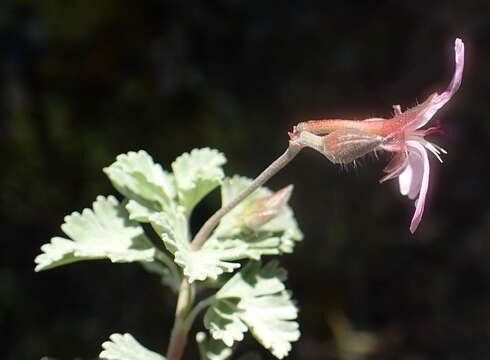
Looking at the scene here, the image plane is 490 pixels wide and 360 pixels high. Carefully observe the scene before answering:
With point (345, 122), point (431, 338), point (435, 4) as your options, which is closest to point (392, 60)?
point (435, 4)

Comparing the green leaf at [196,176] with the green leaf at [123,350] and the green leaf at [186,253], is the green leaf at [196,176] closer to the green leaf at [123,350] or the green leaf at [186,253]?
the green leaf at [186,253]

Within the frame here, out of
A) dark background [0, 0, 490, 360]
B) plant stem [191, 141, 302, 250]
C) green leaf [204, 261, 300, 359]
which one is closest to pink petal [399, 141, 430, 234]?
plant stem [191, 141, 302, 250]

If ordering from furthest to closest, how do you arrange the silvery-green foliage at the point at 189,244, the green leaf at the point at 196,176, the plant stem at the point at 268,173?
1. the green leaf at the point at 196,176
2. the silvery-green foliage at the point at 189,244
3. the plant stem at the point at 268,173

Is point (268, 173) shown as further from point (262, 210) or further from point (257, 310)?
point (257, 310)

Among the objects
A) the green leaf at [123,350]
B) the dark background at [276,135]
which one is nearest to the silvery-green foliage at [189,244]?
the green leaf at [123,350]

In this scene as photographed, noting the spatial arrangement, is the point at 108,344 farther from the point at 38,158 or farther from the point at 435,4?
the point at 435,4

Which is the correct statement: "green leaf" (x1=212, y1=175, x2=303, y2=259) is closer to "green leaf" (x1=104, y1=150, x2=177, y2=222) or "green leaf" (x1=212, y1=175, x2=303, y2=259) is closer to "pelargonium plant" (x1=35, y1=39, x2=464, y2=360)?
"pelargonium plant" (x1=35, y1=39, x2=464, y2=360)
